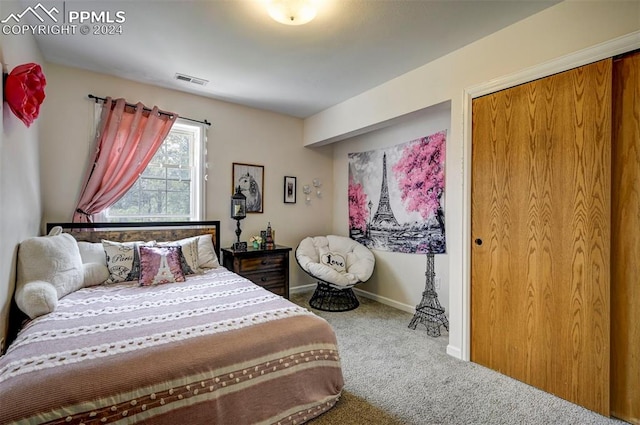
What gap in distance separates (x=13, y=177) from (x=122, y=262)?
1.00 metres

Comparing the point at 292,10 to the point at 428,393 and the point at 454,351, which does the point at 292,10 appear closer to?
the point at 428,393

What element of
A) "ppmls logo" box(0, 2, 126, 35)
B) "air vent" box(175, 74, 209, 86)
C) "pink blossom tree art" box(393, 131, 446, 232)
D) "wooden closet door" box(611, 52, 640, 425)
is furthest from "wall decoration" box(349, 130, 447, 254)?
"ppmls logo" box(0, 2, 126, 35)

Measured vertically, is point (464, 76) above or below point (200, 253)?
above

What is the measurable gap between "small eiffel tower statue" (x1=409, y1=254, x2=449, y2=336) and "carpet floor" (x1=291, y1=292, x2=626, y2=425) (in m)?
0.25

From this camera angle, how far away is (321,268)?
3543 mm

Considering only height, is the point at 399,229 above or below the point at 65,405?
above

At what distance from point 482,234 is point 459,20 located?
1577 mm

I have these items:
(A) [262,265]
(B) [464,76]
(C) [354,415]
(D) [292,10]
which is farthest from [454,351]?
(D) [292,10]

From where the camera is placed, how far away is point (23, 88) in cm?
164

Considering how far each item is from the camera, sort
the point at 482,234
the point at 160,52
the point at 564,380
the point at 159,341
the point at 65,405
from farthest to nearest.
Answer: the point at 160,52
the point at 482,234
the point at 564,380
the point at 159,341
the point at 65,405

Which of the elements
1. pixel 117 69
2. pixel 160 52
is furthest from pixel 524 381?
pixel 117 69

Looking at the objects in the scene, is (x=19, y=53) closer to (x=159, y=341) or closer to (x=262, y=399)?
(x=159, y=341)

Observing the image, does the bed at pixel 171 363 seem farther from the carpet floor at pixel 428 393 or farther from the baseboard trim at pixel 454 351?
the baseboard trim at pixel 454 351

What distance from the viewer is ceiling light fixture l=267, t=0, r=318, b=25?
5.84ft
